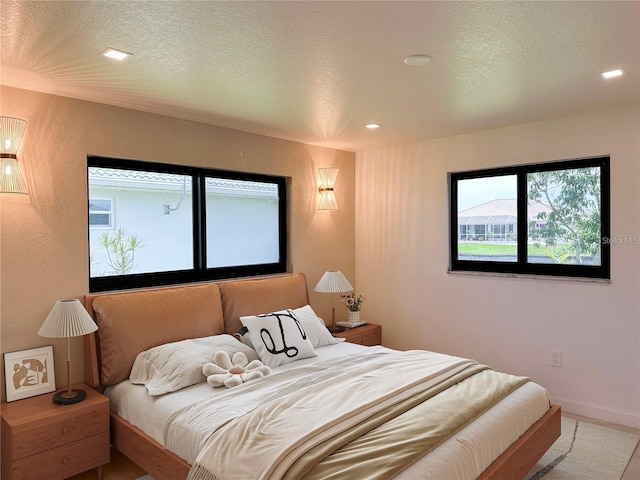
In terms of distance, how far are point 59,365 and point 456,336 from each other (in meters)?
3.32

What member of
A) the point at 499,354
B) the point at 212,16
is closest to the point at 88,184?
the point at 212,16

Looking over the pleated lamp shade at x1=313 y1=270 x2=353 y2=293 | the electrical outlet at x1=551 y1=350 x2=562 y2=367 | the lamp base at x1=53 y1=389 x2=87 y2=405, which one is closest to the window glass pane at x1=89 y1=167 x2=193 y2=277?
the lamp base at x1=53 y1=389 x2=87 y2=405

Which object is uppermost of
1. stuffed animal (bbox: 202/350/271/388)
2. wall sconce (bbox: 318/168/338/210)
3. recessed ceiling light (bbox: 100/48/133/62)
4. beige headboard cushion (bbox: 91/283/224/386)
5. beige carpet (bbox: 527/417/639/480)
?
recessed ceiling light (bbox: 100/48/133/62)

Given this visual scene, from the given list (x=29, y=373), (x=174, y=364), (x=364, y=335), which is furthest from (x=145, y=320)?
(x=364, y=335)

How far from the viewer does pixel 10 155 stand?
262 centimetres

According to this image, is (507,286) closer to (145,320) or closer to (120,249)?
(145,320)

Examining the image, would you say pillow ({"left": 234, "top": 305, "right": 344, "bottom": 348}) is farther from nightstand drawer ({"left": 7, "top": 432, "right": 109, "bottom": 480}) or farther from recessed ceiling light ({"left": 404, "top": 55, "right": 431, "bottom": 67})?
recessed ceiling light ({"left": 404, "top": 55, "right": 431, "bottom": 67})

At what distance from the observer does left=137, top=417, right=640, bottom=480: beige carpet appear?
8.85ft

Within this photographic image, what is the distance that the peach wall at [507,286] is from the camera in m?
3.36

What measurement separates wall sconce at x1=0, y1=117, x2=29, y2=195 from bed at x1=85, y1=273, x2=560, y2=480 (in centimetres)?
83

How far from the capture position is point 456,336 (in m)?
4.28

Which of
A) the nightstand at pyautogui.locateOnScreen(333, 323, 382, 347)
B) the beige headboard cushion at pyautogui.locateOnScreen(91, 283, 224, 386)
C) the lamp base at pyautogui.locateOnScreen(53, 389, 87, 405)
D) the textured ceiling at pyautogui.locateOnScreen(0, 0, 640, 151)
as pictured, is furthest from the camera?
the nightstand at pyautogui.locateOnScreen(333, 323, 382, 347)

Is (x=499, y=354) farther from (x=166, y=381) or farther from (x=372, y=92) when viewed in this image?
(x=166, y=381)

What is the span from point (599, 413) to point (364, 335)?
1.99m
